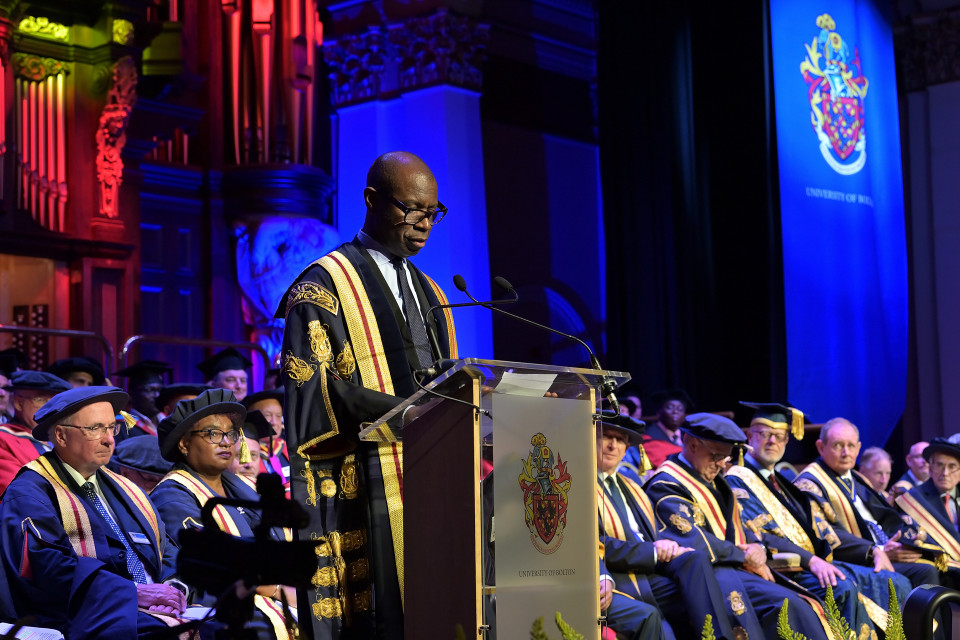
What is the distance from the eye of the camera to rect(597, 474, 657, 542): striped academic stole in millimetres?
5688

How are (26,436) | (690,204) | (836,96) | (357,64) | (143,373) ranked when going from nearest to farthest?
(26,436) → (143,373) → (836,96) → (357,64) → (690,204)

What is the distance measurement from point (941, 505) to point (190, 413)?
479 centimetres

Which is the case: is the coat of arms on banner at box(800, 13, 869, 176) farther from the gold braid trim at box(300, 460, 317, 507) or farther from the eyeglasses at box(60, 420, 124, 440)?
the gold braid trim at box(300, 460, 317, 507)

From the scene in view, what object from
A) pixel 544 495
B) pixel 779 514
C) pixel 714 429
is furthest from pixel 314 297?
pixel 779 514

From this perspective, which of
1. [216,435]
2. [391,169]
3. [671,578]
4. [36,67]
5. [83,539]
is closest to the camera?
[391,169]

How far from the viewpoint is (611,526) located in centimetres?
570

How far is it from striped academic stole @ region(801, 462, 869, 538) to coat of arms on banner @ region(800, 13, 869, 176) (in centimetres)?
385

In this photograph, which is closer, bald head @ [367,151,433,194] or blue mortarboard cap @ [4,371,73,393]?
bald head @ [367,151,433,194]

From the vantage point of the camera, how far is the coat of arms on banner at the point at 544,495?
8.75ft

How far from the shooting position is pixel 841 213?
10.3m

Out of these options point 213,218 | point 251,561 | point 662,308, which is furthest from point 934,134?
point 251,561

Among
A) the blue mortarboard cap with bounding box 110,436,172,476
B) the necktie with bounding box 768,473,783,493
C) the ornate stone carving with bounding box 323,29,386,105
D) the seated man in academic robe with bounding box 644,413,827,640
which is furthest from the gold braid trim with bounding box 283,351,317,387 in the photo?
the ornate stone carving with bounding box 323,29,386,105

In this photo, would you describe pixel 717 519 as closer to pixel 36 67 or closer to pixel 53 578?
pixel 53 578

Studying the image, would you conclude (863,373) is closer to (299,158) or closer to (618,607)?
(299,158)
